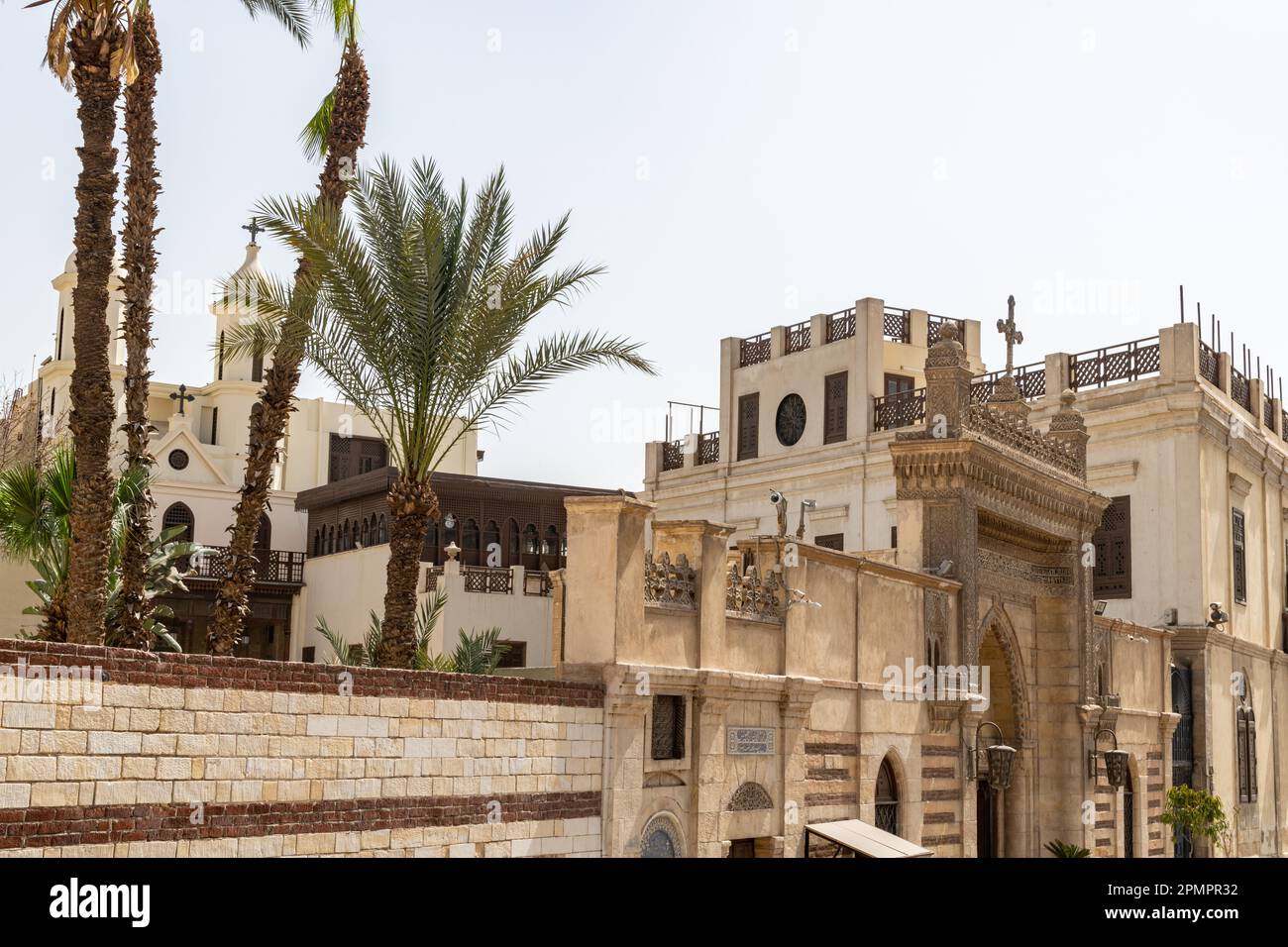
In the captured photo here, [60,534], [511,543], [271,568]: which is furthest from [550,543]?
[60,534]

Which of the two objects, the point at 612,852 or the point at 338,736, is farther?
the point at 612,852

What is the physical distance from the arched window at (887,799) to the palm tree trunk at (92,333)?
901cm

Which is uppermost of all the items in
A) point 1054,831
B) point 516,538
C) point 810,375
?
point 810,375

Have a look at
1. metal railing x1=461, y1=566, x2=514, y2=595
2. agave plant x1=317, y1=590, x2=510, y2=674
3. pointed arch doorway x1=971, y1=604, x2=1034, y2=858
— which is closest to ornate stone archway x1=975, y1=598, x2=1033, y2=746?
pointed arch doorway x1=971, y1=604, x2=1034, y2=858

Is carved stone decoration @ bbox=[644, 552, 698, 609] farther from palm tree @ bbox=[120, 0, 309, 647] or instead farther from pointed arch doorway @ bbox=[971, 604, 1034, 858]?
pointed arch doorway @ bbox=[971, 604, 1034, 858]

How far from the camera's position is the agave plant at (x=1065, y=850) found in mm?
19984

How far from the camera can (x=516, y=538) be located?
1304 inches

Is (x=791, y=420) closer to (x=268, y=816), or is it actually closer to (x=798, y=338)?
(x=798, y=338)

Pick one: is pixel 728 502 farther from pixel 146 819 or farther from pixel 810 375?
pixel 146 819

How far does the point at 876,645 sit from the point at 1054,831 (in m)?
6.37

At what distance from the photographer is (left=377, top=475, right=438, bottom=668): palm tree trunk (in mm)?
14430

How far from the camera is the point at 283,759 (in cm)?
1047

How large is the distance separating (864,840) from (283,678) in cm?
693
